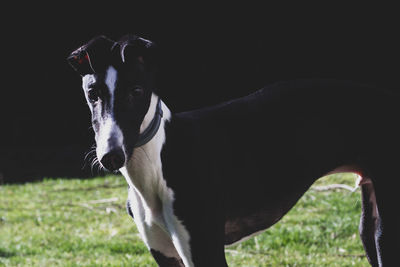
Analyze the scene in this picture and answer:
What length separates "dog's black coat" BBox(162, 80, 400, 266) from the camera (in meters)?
2.40

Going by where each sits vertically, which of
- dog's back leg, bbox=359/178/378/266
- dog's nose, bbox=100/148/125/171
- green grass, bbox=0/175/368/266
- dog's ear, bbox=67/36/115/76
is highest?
dog's ear, bbox=67/36/115/76

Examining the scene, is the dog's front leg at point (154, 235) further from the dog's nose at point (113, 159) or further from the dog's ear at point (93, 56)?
the dog's ear at point (93, 56)

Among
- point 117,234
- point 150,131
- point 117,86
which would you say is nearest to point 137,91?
point 117,86

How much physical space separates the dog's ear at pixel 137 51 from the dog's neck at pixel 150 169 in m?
0.13

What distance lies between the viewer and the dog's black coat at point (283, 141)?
2.40 m

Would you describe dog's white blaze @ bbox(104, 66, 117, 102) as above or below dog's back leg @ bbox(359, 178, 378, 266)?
above

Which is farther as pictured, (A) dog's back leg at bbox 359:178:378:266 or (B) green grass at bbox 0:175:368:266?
(B) green grass at bbox 0:175:368:266

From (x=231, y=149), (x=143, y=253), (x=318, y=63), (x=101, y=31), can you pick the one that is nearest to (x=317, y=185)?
(x=318, y=63)

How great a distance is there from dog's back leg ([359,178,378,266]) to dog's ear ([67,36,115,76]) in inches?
49.3

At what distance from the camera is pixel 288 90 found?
2.63m

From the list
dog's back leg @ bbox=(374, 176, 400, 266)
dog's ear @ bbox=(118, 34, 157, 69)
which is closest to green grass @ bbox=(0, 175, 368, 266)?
dog's back leg @ bbox=(374, 176, 400, 266)

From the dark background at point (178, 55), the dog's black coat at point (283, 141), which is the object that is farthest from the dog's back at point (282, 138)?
the dark background at point (178, 55)

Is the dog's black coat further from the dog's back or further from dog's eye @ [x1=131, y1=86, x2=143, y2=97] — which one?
dog's eye @ [x1=131, y1=86, x2=143, y2=97]

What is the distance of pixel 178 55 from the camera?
7285mm
